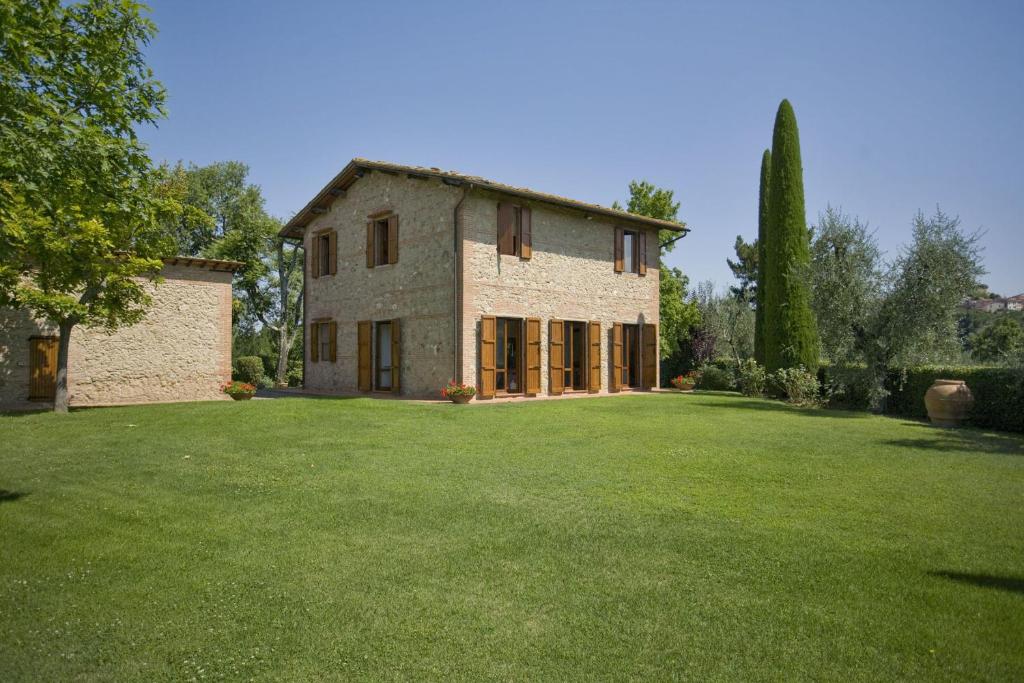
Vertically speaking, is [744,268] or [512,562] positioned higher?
[744,268]

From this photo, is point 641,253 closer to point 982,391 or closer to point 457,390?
Result: point 457,390

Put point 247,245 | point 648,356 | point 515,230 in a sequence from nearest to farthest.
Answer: point 515,230, point 648,356, point 247,245

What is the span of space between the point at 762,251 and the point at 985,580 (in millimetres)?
20591

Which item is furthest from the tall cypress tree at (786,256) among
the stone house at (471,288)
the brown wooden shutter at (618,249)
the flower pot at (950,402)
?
the flower pot at (950,402)

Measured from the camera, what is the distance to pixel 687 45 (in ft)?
39.5

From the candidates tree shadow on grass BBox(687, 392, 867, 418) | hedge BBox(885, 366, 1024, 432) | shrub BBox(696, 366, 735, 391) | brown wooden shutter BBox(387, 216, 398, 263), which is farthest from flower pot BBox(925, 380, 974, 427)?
brown wooden shutter BBox(387, 216, 398, 263)

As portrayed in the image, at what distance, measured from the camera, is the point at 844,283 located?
1579cm

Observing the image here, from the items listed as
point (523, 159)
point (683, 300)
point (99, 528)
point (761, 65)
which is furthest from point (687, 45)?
point (683, 300)

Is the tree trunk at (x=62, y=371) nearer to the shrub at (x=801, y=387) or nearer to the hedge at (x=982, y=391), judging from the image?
the shrub at (x=801, y=387)

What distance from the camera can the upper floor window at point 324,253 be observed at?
21.6 metres

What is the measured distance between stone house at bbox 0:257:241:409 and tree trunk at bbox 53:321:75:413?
980 millimetres

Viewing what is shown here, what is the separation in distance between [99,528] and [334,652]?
141 inches

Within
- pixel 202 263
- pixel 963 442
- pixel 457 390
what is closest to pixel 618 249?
pixel 457 390

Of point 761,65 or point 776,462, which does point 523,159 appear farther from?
point 776,462
